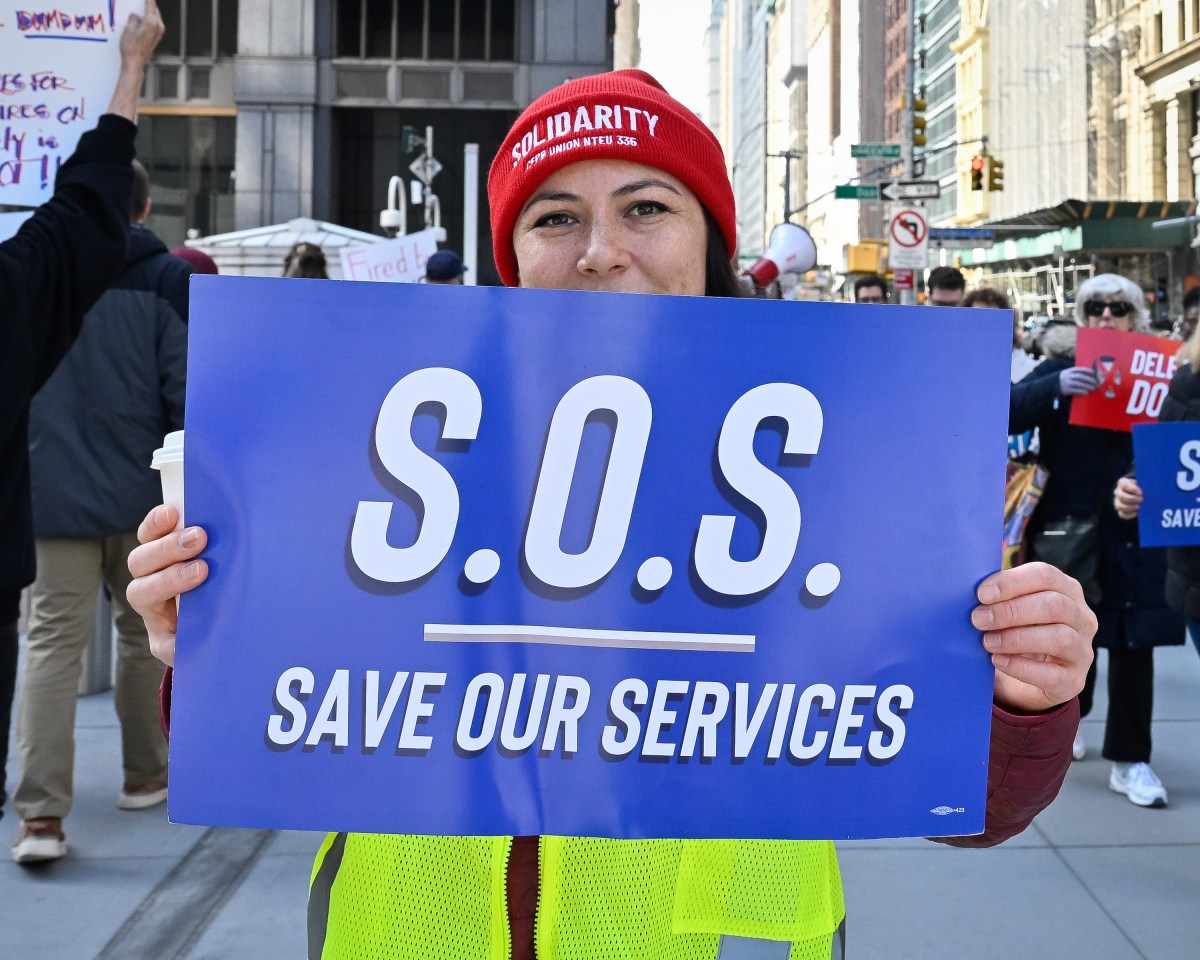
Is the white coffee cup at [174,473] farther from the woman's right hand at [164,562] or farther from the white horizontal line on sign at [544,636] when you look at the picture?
the white horizontal line on sign at [544,636]

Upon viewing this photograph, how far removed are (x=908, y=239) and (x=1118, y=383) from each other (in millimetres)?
15073

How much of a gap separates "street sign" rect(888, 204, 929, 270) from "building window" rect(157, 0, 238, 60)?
1693cm

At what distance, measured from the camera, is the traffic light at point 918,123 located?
27359 millimetres

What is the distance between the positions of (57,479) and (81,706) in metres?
2.22

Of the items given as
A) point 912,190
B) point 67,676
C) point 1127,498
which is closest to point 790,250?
point 1127,498

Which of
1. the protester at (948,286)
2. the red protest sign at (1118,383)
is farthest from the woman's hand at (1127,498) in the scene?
the protester at (948,286)

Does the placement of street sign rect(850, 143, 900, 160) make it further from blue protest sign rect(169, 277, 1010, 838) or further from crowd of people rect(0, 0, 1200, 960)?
blue protest sign rect(169, 277, 1010, 838)

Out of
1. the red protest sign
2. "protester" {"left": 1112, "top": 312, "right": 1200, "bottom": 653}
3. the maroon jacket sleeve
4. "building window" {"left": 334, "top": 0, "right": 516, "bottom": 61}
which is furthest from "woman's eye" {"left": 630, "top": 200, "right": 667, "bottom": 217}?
"building window" {"left": 334, "top": 0, "right": 516, "bottom": 61}

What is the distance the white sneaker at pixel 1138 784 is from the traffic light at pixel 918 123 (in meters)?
23.4

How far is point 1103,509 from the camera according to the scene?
5695mm

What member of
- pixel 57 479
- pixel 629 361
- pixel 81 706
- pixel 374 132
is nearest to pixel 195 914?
pixel 57 479

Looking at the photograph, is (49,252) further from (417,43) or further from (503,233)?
(417,43)

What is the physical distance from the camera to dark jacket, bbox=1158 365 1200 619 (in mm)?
4609

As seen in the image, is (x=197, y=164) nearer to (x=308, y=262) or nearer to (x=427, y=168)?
(x=427, y=168)
